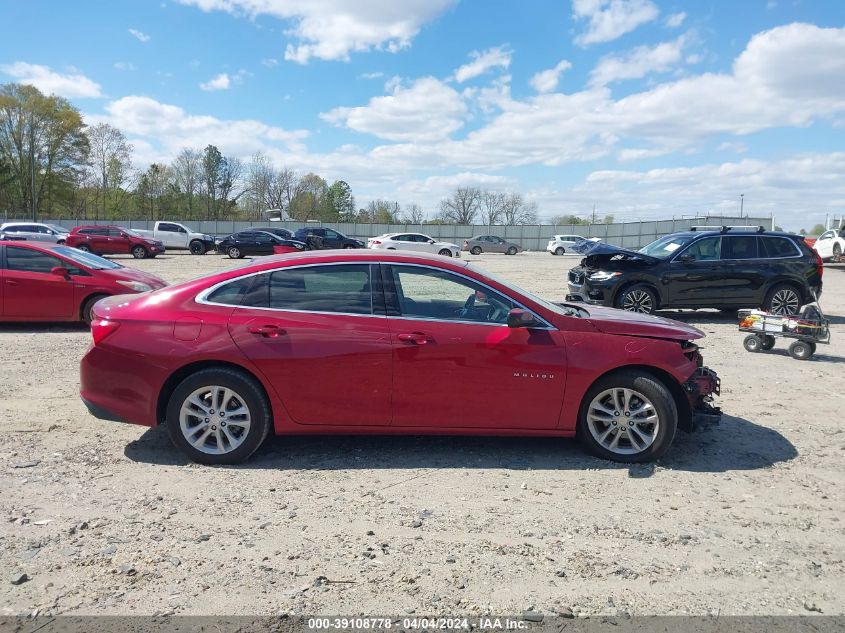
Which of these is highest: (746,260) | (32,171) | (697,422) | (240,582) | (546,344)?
(32,171)

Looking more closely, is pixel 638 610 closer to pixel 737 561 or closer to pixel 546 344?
pixel 737 561

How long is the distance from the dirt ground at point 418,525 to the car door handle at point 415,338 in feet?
3.04

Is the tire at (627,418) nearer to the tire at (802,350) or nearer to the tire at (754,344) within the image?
the tire at (802,350)

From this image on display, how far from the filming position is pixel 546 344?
4730 mm

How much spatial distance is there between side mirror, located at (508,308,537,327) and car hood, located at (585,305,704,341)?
1.67 feet

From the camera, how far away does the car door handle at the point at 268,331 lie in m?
4.65

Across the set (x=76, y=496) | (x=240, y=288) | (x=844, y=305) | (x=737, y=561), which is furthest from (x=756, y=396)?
(x=844, y=305)

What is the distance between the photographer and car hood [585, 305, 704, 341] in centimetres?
488

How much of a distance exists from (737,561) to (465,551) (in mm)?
1467

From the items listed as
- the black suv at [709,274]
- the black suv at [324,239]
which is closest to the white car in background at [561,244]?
the black suv at [324,239]

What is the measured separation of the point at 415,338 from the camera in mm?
4652

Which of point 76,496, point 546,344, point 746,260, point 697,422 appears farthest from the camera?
point 746,260

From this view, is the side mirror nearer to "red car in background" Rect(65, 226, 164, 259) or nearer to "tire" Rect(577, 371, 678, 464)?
"tire" Rect(577, 371, 678, 464)

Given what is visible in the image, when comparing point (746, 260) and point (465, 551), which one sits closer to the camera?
point (465, 551)
